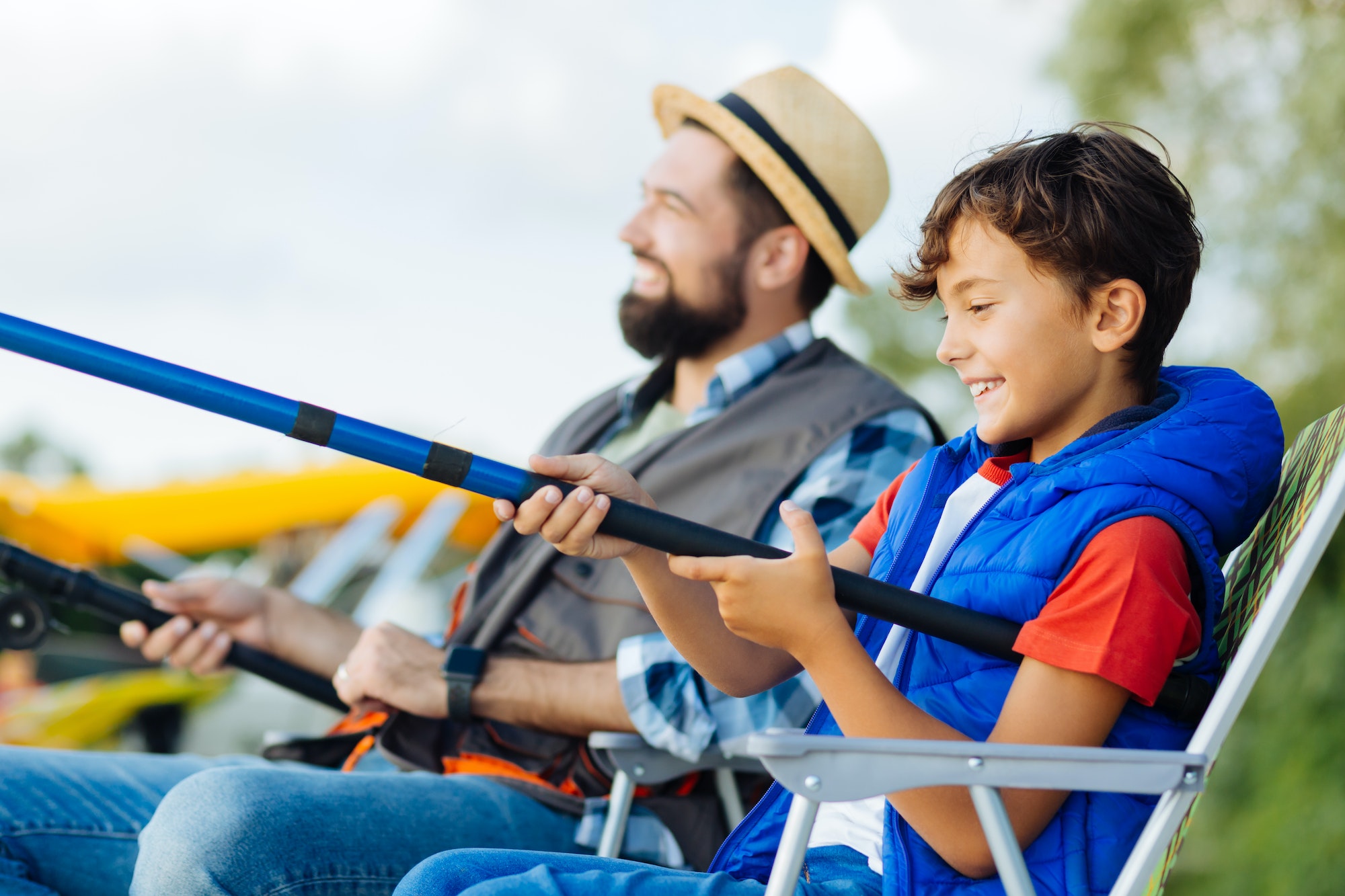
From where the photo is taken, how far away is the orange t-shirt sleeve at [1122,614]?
3.66 ft

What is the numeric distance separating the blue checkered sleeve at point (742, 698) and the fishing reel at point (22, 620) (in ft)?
3.89

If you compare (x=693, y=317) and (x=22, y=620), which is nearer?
(x=22, y=620)

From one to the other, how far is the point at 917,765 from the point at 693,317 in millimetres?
1572

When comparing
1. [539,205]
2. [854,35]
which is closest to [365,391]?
[854,35]

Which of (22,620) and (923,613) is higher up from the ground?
(923,613)

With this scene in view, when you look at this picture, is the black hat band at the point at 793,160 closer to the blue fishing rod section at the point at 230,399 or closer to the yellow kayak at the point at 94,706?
the blue fishing rod section at the point at 230,399

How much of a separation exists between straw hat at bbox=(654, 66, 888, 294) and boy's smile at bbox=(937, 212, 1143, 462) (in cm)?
104

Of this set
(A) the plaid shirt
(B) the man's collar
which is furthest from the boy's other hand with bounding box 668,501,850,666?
(B) the man's collar

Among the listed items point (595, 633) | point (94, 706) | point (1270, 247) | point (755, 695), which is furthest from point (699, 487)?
point (1270, 247)

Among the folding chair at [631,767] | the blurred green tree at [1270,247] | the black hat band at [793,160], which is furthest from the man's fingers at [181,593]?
the blurred green tree at [1270,247]

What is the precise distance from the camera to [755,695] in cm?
181

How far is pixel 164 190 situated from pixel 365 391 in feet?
17.5

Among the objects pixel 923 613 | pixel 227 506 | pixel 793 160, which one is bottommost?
pixel 227 506

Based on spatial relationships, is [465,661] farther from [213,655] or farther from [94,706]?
[94,706]
